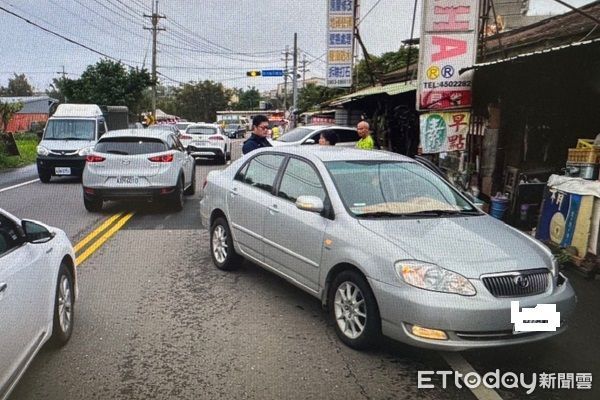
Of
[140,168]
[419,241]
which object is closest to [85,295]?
[419,241]

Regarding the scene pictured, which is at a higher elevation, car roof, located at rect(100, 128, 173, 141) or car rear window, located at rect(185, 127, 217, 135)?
car roof, located at rect(100, 128, 173, 141)

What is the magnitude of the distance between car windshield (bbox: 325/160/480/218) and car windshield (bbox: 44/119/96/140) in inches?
493

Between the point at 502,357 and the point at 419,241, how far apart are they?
106 centimetres

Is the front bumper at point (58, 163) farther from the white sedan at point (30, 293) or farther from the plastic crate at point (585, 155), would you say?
the plastic crate at point (585, 155)

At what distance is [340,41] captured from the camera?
18.2 meters

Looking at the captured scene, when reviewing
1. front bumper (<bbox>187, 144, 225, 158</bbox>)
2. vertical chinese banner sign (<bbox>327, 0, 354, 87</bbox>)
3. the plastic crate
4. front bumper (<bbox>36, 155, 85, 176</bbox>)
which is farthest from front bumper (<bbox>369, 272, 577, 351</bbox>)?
front bumper (<bbox>187, 144, 225, 158</bbox>)

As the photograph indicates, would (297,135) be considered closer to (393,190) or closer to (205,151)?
(205,151)

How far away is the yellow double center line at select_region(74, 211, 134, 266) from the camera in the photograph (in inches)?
264

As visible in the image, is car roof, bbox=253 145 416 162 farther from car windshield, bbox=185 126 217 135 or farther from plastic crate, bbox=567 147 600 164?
car windshield, bbox=185 126 217 135

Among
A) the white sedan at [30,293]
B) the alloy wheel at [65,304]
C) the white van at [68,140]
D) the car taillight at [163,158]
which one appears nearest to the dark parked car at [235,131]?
the white van at [68,140]

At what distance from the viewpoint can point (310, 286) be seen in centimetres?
446

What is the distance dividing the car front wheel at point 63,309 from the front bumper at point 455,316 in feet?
7.72

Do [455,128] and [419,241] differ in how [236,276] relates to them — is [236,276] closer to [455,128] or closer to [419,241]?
[419,241]

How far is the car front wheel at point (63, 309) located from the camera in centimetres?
382
